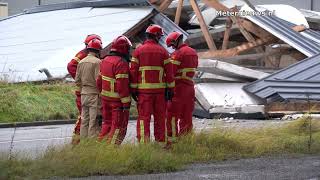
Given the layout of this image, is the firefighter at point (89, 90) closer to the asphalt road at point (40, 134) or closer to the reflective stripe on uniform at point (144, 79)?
the reflective stripe on uniform at point (144, 79)

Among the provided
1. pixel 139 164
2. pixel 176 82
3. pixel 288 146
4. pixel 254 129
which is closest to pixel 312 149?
pixel 288 146

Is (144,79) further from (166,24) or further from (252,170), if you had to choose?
(166,24)

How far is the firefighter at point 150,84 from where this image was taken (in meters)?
9.41

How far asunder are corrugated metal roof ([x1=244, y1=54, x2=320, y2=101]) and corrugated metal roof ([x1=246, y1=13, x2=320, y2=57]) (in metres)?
2.07

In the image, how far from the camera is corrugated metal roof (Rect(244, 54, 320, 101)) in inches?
751

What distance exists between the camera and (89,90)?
33.4 feet

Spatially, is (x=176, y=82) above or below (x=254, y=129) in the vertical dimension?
above

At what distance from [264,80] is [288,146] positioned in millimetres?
10073

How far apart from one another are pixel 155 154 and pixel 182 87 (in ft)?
7.12

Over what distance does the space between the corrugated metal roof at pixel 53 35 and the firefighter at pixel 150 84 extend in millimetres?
13455

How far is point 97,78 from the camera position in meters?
9.95

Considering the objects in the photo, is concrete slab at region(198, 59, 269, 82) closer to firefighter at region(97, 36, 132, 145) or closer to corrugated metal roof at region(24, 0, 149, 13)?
corrugated metal roof at region(24, 0, 149, 13)

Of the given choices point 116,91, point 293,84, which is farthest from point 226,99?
point 116,91

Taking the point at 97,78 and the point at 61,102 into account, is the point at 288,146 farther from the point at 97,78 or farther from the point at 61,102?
the point at 61,102
